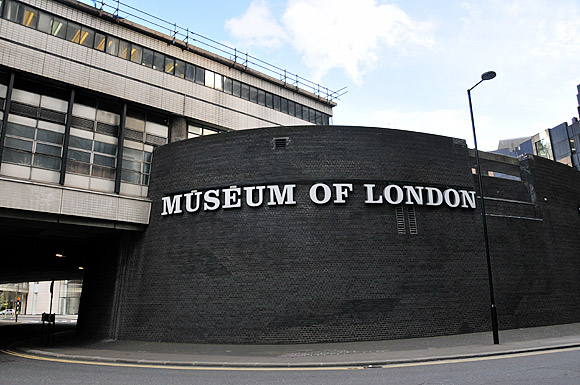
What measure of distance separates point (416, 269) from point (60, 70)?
19015 mm

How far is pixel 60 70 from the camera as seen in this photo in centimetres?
2009

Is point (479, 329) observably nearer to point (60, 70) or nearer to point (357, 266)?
point (357, 266)

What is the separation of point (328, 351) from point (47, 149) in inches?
613

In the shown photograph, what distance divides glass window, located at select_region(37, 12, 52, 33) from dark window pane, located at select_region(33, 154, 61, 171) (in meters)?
6.47

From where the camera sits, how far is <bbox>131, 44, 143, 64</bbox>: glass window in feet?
77.8

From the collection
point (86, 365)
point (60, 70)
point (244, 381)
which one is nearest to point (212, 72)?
point (60, 70)

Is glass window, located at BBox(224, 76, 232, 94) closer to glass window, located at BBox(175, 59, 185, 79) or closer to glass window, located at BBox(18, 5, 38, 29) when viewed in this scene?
glass window, located at BBox(175, 59, 185, 79)

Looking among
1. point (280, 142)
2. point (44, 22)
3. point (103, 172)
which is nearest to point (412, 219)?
point (280, 142)

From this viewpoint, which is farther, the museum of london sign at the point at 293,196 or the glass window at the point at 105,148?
the glass window at the point at 105,148

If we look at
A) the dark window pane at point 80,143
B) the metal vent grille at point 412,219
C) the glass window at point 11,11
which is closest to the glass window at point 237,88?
the dark window pane at point 80,143

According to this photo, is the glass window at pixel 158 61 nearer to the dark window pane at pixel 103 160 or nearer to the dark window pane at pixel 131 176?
the dark window pane at pixel 103 160

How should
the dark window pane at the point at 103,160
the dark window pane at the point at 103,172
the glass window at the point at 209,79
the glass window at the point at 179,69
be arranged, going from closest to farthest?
the dark window pane at the point at 103,172 < the dark window pane at the point at 103,160 < the glass window at the point at 179,69 < the glass window at the point at 209,79

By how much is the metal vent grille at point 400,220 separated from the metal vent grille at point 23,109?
57.1 feet

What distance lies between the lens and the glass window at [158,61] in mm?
24641
